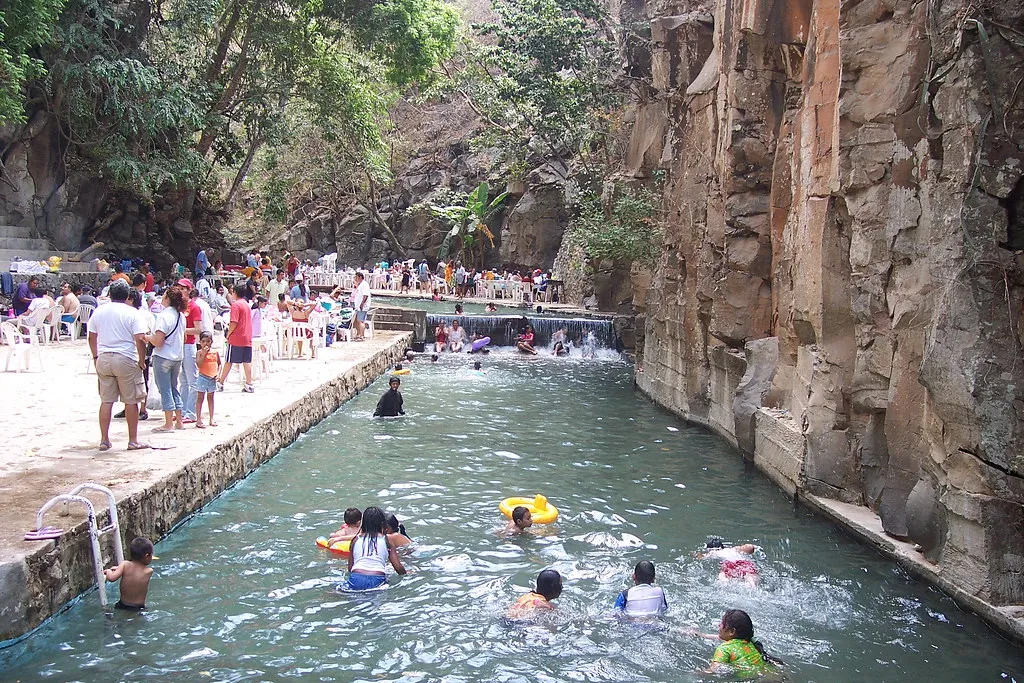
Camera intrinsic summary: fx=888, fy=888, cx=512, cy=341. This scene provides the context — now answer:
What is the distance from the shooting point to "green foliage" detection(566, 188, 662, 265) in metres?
21.2

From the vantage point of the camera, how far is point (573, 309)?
2903 cm

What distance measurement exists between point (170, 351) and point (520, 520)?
4.55 m

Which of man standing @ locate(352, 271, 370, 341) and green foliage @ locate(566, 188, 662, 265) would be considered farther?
man standing @ locate(352, 271, 370, 341)

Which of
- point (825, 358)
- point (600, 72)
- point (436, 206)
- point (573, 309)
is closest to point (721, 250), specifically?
point (825, 358)

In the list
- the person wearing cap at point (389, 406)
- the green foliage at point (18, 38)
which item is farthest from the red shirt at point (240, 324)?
the green foliage at point (18, 38)

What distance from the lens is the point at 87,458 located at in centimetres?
890

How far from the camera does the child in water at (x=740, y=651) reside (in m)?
6.18

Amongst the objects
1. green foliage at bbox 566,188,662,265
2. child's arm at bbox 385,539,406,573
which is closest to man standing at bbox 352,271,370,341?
green foliage at bbox 566,188,662,265

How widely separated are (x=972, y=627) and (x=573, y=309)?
22347 mm

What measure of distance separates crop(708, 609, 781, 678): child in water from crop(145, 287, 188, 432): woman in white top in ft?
22.6

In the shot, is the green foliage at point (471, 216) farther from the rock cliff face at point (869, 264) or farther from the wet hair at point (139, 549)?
the wet hair at point (139, 549)

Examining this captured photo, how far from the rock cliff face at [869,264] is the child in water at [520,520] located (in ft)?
11.4

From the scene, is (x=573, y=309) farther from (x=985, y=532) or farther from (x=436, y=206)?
(x=985, y=532)

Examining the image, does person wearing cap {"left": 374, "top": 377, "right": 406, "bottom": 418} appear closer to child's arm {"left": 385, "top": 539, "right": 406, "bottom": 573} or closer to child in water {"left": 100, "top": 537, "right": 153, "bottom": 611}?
child's arm {"left": 385, "top": 539, "right": 406, "bottom": 573}
